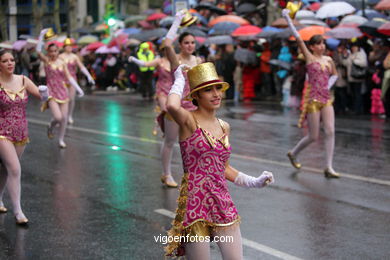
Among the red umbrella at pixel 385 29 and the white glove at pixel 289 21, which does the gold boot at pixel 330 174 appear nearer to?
the white glove at pixel 289 21

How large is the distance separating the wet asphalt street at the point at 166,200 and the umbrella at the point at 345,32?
361cm

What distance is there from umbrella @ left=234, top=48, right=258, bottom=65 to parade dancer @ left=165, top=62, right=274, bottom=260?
17258mm

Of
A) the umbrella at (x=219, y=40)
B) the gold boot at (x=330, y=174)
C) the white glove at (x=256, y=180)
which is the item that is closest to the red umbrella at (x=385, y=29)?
the gold boot at (x=330, y=174)

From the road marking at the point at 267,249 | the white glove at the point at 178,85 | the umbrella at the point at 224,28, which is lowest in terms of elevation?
the road marking at the point at 267,249

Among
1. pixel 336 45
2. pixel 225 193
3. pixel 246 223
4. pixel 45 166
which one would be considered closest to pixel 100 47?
pixel 336 45

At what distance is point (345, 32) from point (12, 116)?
1187 cm

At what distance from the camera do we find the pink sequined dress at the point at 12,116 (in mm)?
7168

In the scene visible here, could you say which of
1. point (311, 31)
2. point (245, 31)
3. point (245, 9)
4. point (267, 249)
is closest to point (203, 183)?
point (267, 249)

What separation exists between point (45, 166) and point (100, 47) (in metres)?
20.9

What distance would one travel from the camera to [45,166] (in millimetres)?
10727

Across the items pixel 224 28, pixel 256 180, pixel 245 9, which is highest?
pixel 256 180

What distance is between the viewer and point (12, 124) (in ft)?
23.6

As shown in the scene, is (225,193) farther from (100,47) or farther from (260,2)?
(100,47)

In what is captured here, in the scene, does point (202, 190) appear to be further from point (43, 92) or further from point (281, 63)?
point (281, 63)
